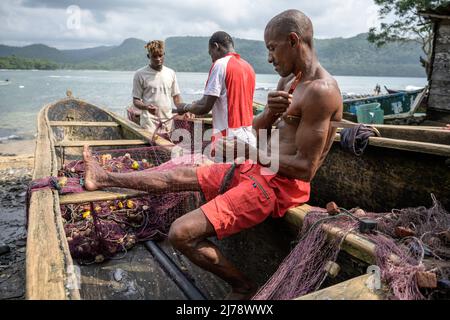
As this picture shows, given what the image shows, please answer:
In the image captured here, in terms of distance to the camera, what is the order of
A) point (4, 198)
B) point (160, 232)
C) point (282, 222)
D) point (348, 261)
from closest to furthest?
point (348, 261) → point (282, 222) → point (160, 232) → point (4, 198)

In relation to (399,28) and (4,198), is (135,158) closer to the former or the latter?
(4,198)

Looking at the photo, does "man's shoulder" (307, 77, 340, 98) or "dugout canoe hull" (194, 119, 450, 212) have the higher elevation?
"man's shoulder" (307, 77, 340, 98)

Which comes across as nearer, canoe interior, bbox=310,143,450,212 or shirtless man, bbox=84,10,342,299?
shirtless man, bbox=84,10,342,299

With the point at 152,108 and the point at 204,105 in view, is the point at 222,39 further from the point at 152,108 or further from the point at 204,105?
the point at 152,108

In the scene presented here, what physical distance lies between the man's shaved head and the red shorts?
1.01 meters

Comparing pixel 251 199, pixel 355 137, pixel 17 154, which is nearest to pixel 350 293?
pixel 251 199

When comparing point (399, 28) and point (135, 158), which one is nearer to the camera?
point (135, 158)

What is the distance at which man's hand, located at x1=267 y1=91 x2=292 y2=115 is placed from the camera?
2531 mm

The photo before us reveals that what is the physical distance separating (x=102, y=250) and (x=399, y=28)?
79.6 ft

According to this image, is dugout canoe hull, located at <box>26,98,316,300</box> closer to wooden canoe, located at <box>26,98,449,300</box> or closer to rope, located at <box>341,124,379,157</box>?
wooden canoe, located at <box>26,98,449,300</box>

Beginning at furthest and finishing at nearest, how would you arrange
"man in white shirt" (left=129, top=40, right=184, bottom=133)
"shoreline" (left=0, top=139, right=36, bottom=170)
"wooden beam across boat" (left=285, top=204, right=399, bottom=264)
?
"shoreline" (left=0, top=139, right=36, bottom=170), "man in white shirt" (left=129, top=40, right=184, bottom=133), "wooden beam across boat" (left=285, top=204, right=399, bottom=264)

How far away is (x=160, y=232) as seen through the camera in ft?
12.0

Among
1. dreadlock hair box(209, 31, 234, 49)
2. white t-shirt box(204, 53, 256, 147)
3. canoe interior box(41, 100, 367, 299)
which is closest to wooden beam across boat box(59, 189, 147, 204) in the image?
canoe interior box(41, 100, 367, 299)

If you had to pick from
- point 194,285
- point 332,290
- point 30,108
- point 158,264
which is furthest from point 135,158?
point 30,108
